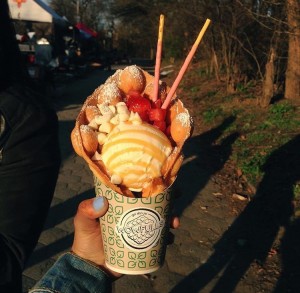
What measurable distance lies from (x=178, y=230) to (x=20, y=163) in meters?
3.35

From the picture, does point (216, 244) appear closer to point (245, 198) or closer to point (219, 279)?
point (219, 279)

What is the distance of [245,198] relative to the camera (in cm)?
532

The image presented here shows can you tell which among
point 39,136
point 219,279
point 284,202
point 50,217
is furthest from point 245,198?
point 39,136

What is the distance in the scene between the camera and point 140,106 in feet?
5.82

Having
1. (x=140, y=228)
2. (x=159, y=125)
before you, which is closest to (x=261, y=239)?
(x=140, y=228)

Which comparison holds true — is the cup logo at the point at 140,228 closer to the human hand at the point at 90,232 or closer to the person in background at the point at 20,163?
the human hand at the point at 90,232

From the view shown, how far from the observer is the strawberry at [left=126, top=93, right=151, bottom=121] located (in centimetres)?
176

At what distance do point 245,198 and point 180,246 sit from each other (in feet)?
4.92

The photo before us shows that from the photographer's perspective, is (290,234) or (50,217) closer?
(290,234)

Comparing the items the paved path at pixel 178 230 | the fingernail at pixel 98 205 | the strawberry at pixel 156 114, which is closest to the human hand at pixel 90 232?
the fingernail at pixel 98 205

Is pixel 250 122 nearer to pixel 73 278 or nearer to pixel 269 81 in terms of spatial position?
pixel 269 81

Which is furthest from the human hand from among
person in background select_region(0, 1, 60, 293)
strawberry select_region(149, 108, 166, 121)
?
strawberry select_region(149, 108, 166, 121)

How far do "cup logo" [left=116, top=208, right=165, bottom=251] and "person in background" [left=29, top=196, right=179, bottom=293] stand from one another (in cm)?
12

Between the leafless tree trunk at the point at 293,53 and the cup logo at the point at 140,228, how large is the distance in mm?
6277
